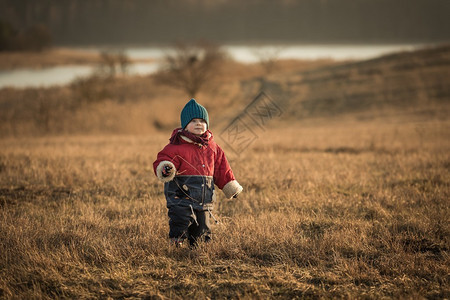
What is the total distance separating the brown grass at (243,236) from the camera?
3.18 m

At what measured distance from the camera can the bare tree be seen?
35.2 metres

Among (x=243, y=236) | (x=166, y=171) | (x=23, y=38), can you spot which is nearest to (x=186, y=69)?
(x=23, y=38)

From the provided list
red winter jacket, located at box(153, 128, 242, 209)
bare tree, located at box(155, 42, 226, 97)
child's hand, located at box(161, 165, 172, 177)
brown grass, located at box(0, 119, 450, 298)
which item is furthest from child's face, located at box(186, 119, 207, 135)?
bare tree, located at box(155, 42, 226, 97)

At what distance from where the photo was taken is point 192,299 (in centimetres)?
296

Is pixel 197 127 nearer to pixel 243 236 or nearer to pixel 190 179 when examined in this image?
pixel 190 179

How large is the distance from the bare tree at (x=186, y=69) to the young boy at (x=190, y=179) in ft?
103

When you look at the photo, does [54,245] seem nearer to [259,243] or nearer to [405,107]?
Answer: [259,243]

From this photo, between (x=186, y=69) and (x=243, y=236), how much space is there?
1290 inches

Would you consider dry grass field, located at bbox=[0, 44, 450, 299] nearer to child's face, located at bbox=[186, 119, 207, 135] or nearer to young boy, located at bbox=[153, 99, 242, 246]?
young boy, located at bbox=[153, 99, 242, 246]

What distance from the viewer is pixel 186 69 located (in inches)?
1396

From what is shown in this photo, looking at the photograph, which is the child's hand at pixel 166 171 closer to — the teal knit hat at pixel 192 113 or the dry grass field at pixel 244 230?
the teal knit hat at pixel 192 113

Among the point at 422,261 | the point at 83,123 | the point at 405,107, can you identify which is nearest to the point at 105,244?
the point at 422,261

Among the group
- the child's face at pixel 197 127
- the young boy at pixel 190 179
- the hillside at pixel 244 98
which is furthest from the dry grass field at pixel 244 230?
the hillside at pixel 244 98

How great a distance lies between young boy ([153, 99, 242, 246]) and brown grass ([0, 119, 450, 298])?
0.26 m
